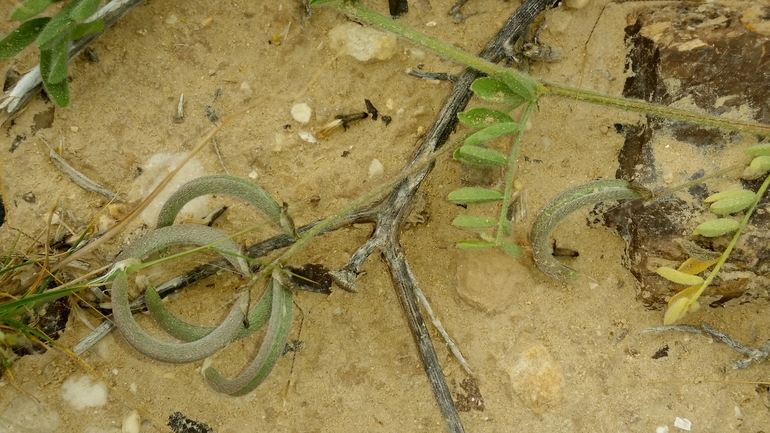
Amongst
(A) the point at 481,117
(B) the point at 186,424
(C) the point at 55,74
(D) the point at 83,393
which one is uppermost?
(C) the point at 55,74

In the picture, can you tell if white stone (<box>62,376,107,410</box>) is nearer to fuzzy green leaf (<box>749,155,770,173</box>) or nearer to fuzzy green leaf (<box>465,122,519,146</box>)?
fuzzy green leaf (<box>465,122,519,146</box>)

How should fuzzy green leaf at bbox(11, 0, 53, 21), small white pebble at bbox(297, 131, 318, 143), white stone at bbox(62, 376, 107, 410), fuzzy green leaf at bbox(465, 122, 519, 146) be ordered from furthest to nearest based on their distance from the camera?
small white pebble at bbox(297, 131, 318, 143)
white stone at bbox(62, 376, 107, 410)
fuzzy green leaf at bbox(465, 122, 519, 146)
fuzzy green leaf at bbox(11, 0, 53, 21)

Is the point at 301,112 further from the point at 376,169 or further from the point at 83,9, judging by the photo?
the point at 83,9

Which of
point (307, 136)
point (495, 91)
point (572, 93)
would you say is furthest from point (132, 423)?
point (572, 93)

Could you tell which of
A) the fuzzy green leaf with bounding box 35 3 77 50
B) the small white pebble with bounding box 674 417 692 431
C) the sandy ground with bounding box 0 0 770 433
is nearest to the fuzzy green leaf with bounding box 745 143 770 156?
the sandy ground with bounding box 0 0 770 433

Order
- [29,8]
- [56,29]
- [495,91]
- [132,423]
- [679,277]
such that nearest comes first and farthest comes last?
[29,8], [56,29], [495,91], [679,277], [132,423]

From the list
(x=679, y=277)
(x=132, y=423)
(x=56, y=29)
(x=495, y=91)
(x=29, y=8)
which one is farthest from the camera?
(x=132, y=423)

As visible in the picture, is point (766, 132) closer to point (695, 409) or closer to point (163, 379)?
point (695, 409)
